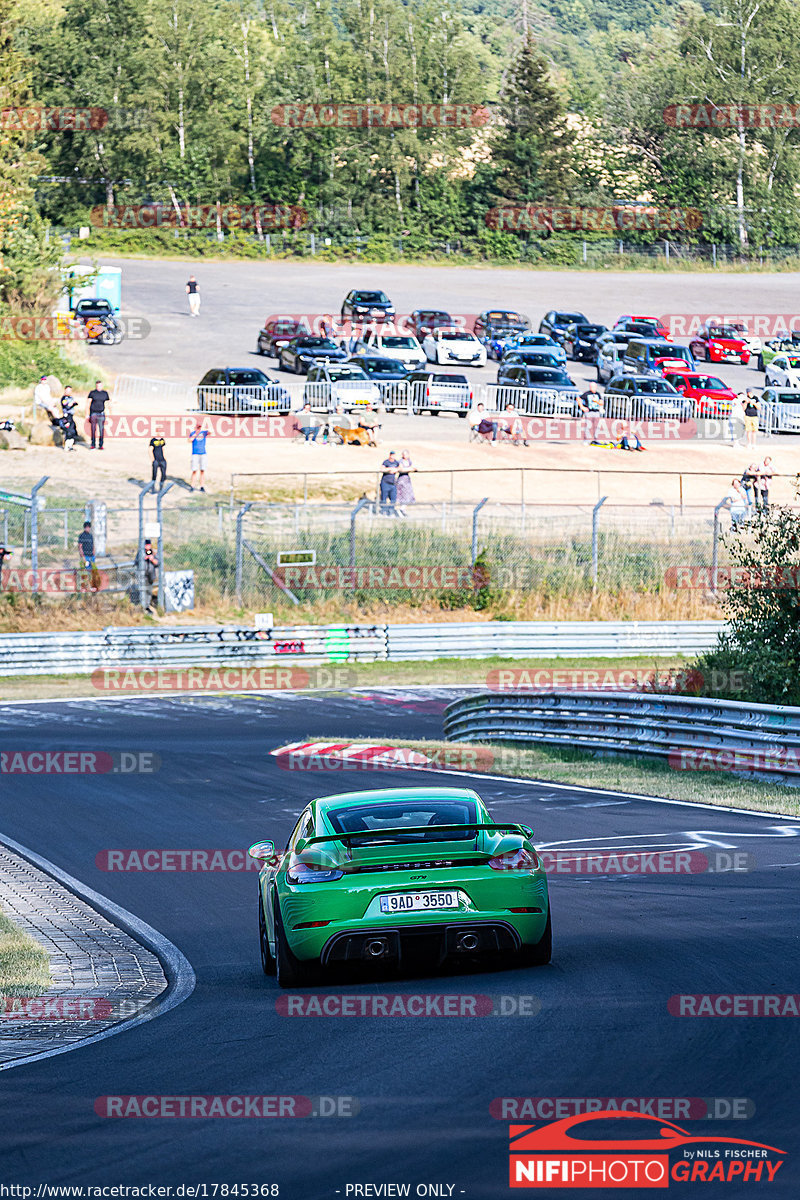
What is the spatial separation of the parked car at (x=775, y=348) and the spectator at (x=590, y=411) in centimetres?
1349

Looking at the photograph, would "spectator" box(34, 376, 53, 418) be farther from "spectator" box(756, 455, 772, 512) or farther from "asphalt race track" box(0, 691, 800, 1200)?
"asphalt race track" box(0, 691, 800, 1200)

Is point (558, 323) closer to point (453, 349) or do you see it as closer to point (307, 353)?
point (453, 349)

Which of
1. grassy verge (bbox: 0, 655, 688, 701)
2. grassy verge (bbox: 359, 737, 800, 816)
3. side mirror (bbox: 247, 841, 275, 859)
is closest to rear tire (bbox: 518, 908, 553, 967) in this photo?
side mirror (bbox: 247, 841, 275, 859)

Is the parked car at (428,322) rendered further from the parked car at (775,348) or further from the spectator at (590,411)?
the parked car at (775,348)

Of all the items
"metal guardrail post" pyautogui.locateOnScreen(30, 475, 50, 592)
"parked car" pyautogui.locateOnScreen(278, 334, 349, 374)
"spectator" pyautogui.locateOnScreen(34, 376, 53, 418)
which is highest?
"parked car" pyautogui.locateOnScreen(278, 334, 349, 374)

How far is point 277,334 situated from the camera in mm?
61031

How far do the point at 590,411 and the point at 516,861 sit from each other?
1782 inches

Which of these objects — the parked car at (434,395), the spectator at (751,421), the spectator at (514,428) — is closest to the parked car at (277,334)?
the parked car at (434,395)

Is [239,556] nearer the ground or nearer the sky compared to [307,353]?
nearer the ground

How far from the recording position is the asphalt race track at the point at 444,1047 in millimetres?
5621

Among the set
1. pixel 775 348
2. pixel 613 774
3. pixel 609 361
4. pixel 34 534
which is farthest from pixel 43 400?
pixel 613 774

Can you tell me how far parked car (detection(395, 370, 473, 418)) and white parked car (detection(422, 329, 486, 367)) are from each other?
272 inches

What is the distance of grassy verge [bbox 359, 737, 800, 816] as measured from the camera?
16422 millimetres

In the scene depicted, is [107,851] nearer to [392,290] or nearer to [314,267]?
[392,290]
